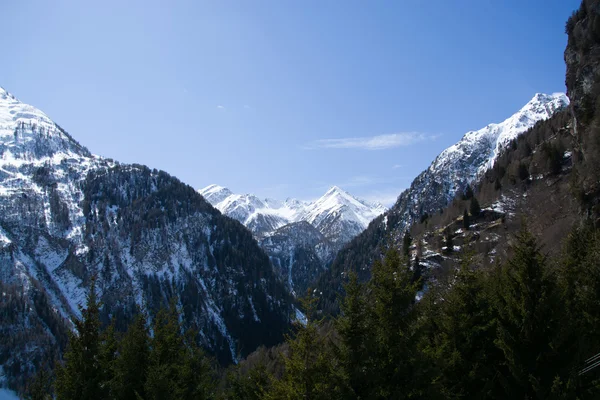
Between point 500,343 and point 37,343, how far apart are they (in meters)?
234

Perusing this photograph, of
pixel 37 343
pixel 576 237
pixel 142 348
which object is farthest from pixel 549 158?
pixel 37 343

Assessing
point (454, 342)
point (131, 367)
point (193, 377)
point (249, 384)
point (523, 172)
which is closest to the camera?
point (454, 342)

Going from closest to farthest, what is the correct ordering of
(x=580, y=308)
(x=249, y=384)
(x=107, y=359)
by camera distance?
(x=580, y=308)
(x=107, y=359)
(x=249, y=384)

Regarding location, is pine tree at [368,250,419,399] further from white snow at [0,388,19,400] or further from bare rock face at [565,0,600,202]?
white snow at [0,388,19,400]

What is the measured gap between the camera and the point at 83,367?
2306 centimetres

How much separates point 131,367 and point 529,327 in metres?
22.4

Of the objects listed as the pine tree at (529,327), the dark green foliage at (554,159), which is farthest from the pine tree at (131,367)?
the dark green foliage at (554,159)

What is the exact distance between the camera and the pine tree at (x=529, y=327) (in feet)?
56.9

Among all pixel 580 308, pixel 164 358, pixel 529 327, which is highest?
pixel 164 358

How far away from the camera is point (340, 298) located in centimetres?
1878

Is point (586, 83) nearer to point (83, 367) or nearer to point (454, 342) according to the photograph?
point (454, 342)

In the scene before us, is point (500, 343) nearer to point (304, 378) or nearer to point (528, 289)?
point (528, 289)

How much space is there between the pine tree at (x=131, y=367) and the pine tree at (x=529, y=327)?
20.1 meters

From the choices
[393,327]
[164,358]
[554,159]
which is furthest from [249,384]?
[554,159]
